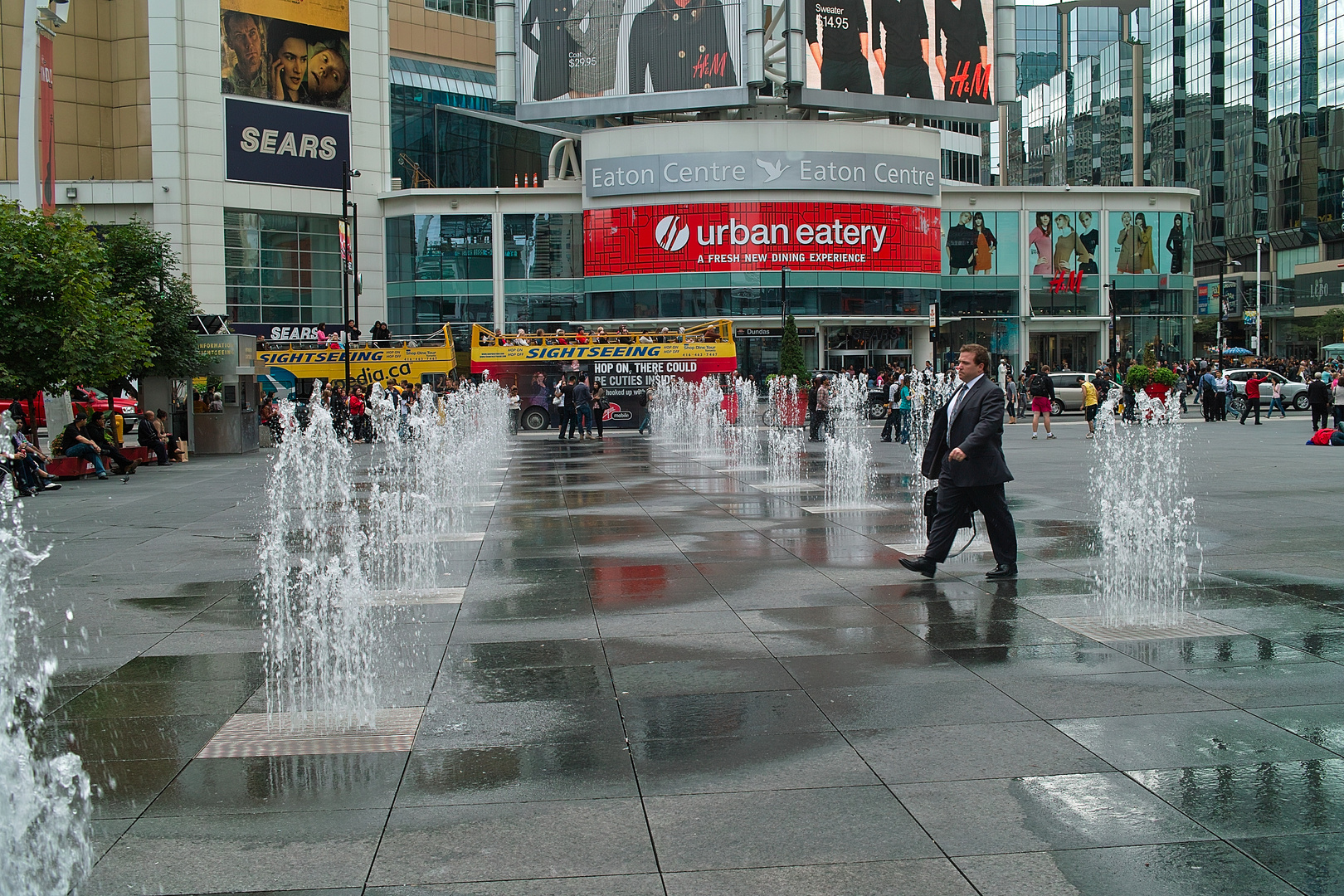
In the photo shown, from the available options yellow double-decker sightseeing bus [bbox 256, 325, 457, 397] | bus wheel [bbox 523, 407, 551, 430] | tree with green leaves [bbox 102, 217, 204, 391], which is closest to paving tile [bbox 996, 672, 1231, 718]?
tree with green leaves [bbox 102, 217, 204, 391]

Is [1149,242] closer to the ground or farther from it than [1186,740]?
farther from it

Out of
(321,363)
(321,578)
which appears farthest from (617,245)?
(321,578)

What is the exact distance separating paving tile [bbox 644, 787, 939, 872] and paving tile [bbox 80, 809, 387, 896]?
110cm

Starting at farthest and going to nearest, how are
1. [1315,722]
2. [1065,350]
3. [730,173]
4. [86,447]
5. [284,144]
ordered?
1. [1065,350]
2. [730,173]
3. [284,144]
4. [86,447]
5. [1315,722]

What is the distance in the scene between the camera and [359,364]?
43.8 metres

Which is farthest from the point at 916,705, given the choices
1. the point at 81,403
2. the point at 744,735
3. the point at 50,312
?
the point at 81,403

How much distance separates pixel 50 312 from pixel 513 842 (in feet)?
70.3

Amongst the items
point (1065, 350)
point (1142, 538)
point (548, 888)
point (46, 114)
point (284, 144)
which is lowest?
point (548, 888)

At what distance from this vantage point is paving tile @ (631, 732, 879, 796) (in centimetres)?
495

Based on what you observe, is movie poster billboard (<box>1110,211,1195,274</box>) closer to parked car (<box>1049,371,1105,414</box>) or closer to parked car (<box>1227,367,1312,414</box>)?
parked car (<box>1227,367,1312,414</box>)

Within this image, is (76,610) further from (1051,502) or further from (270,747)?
(1051,502)

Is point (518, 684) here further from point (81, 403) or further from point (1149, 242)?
point (1149, 242)

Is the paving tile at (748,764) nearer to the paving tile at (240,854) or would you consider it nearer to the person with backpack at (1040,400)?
the paving tile at (240,854)

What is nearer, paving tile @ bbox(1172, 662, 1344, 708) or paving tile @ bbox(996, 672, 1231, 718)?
paving tile @ bbox(996, 672, 1231, 718)
